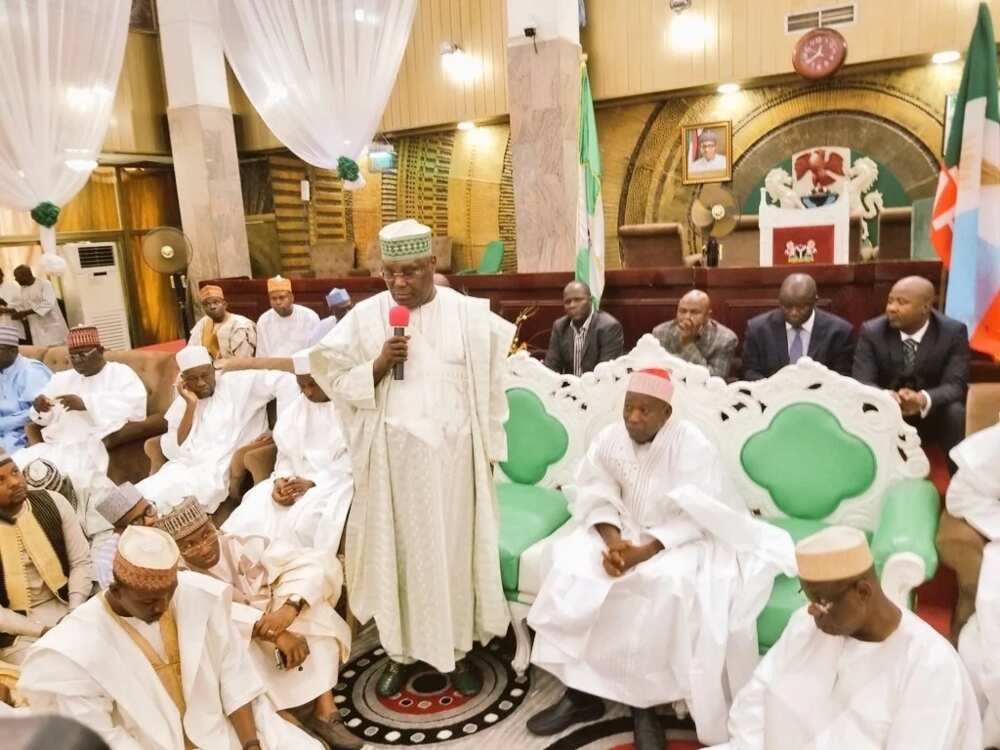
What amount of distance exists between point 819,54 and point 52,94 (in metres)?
7.32

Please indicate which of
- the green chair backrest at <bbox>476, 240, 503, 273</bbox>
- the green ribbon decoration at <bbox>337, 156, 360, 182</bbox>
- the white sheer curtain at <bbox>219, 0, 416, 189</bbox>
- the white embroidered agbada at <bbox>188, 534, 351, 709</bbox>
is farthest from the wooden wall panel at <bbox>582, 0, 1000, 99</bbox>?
the white embroidered agbada at <bbox>188, 534, 351, 709</bbox>

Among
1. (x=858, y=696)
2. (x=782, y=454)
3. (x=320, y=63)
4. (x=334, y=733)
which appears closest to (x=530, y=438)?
(x=782, y=454)

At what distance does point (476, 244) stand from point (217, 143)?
142 inches

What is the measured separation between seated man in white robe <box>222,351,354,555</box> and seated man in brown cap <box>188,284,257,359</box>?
274 cm

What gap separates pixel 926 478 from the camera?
124 inches

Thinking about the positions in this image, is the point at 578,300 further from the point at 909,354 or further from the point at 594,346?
the point at 909,354

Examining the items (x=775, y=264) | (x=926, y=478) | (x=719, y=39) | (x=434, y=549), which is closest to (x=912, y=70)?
(x=719, y=39)

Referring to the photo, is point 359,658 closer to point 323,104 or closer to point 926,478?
point 926,478

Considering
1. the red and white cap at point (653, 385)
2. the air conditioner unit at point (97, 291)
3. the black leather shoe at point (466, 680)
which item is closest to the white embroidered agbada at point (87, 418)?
the black leather shoe at point (466, 680)

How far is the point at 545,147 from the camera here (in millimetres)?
6938

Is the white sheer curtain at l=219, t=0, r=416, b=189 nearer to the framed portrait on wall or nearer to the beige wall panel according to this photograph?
the framed portrait on wall

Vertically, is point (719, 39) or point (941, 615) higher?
point (719, 39)

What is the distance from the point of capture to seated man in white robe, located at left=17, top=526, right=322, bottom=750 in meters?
2.07

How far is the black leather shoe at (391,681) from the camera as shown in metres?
3.17
